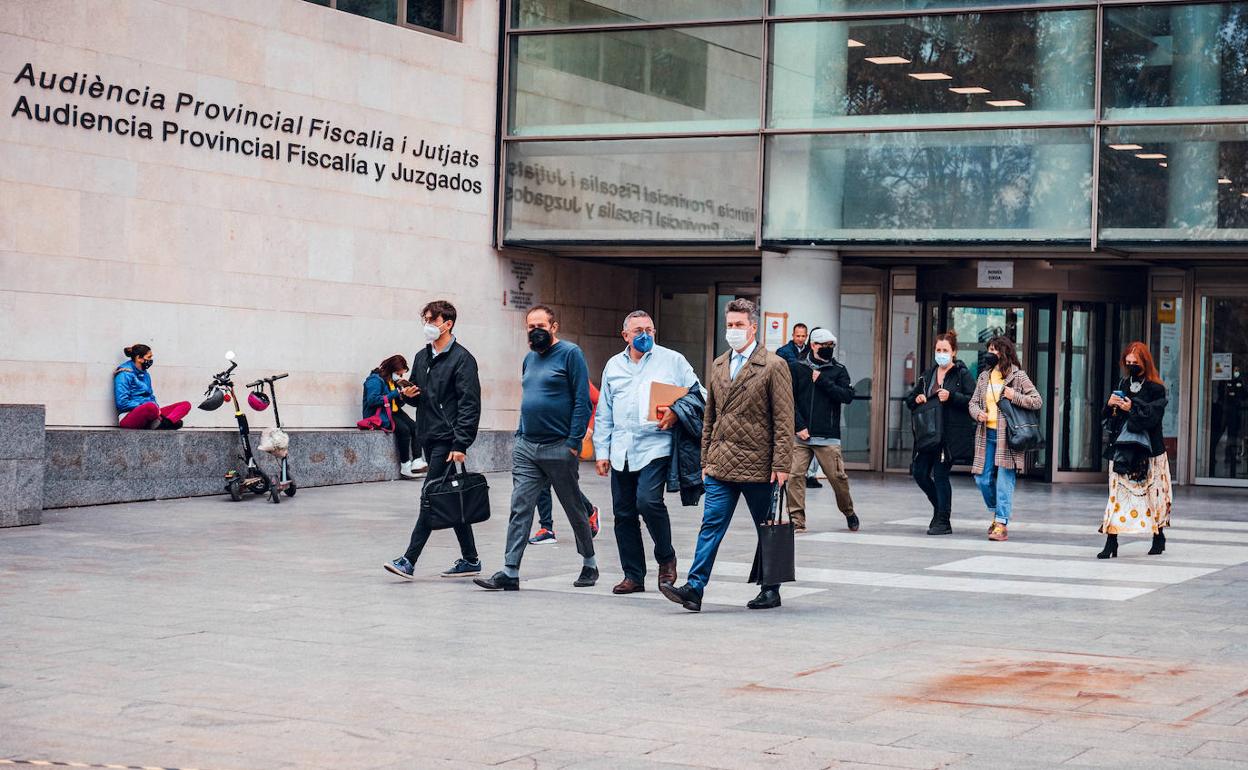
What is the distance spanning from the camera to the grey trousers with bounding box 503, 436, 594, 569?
33.5 feet

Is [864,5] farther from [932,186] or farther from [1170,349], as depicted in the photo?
[1170,349]

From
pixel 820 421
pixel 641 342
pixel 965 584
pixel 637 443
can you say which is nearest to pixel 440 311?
pixel 641 342

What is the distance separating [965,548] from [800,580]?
2.74 m

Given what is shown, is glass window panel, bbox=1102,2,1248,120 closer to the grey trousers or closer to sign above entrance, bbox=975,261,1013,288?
sign above entrance, bbox=975,261,1013,288

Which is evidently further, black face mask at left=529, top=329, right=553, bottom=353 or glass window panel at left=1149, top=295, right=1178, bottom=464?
glass window panel at left=1149, top=295, right=1178, bottom=464

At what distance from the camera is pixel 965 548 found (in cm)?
1313

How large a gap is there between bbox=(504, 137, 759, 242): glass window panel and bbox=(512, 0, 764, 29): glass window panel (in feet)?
5.57

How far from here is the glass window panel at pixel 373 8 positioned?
2114 centimetres

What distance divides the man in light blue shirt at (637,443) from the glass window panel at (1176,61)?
38.0 feet

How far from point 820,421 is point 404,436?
7312 mm

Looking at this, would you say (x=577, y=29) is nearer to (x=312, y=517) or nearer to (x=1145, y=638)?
(x=312, y=517)

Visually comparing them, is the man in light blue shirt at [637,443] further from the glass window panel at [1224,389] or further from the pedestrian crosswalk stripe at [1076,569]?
the glass window panel at [1224,389]

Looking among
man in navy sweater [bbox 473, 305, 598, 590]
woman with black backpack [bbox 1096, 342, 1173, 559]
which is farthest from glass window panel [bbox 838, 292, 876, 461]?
man in navy sweater [bbox 473, 305, 598, 590]

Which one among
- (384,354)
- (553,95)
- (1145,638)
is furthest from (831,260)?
(1145,638)
